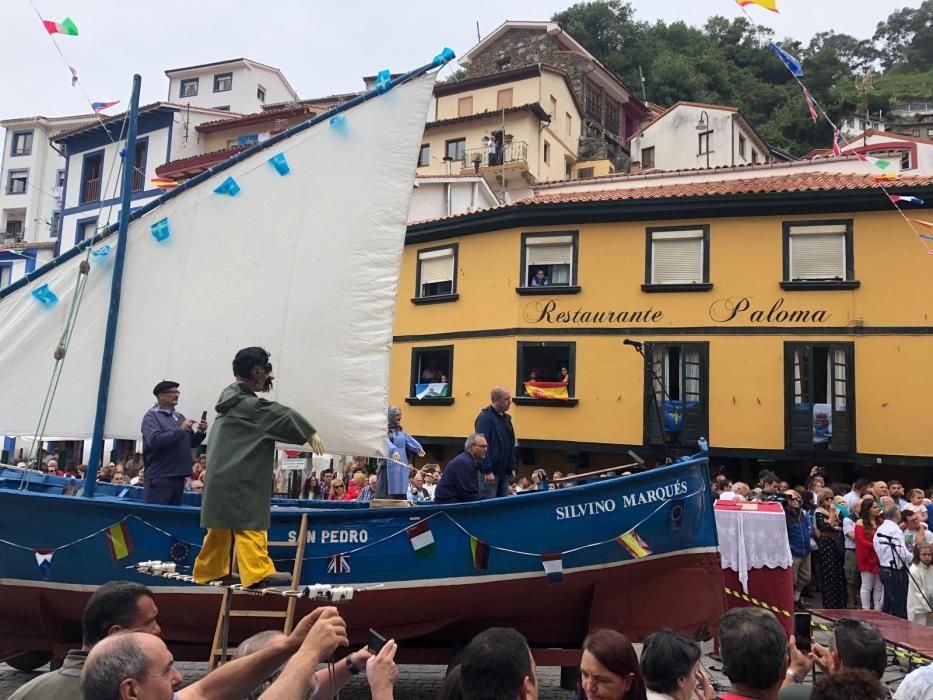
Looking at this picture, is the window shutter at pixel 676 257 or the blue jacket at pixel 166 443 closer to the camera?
the blue jacket at pixel 166 443

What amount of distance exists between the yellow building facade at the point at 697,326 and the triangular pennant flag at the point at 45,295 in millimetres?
12986

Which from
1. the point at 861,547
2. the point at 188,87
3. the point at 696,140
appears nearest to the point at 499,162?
the point at 696,140

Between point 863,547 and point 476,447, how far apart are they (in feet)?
20.0

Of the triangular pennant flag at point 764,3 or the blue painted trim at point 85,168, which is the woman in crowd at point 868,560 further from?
the blue painted trim at point 85,168

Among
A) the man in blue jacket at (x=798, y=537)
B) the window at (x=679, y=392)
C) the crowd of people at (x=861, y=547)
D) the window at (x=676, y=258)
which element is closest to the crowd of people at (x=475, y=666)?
the crowd of people at (x=861, y=547)

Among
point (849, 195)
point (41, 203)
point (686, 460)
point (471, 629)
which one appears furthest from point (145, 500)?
point (41, 203)

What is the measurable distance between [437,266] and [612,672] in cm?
2096

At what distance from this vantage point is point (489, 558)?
739 centimetres

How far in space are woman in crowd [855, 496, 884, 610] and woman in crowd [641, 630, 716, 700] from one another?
841 cm

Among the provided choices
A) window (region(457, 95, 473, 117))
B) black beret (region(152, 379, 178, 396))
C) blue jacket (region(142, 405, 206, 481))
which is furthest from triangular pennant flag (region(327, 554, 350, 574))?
window (region(457, 95, 473, 117))

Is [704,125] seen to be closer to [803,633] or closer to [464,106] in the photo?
[464,106]

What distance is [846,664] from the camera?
4094mm

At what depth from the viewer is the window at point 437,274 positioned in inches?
930

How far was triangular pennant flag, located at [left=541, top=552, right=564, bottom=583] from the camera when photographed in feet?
24.2
